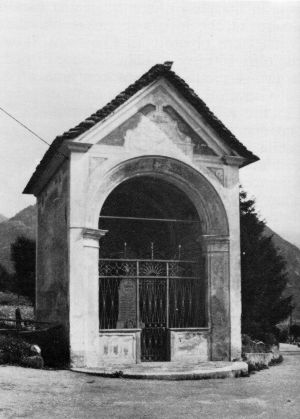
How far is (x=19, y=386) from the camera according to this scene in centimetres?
959

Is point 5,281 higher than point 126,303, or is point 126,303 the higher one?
point 5,281

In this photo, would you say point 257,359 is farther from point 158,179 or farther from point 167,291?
point 158,179

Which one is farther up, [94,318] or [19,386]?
[94,318]

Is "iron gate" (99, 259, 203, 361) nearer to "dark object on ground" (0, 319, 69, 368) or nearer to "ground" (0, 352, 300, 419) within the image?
"dark object on ground" (0, 319, 69, 368)

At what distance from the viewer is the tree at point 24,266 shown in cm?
3628

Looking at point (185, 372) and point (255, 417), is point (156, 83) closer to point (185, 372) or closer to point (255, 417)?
point (185, 372)

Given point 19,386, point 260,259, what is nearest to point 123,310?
point 19,386

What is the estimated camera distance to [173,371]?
476 inches

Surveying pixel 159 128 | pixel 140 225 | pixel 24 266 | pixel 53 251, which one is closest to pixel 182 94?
pixel 159 128

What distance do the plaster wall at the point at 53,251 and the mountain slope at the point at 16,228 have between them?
5386 centimetres

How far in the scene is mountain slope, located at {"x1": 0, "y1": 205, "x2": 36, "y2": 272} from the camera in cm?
7637

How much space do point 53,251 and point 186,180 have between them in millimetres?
3864

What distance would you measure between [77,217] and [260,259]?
1492 centimetres

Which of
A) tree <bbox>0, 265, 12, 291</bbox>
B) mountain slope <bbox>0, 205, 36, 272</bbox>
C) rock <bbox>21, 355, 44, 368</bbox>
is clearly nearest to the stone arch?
rock <bbox>21, 355, 44, 368</bbox>
